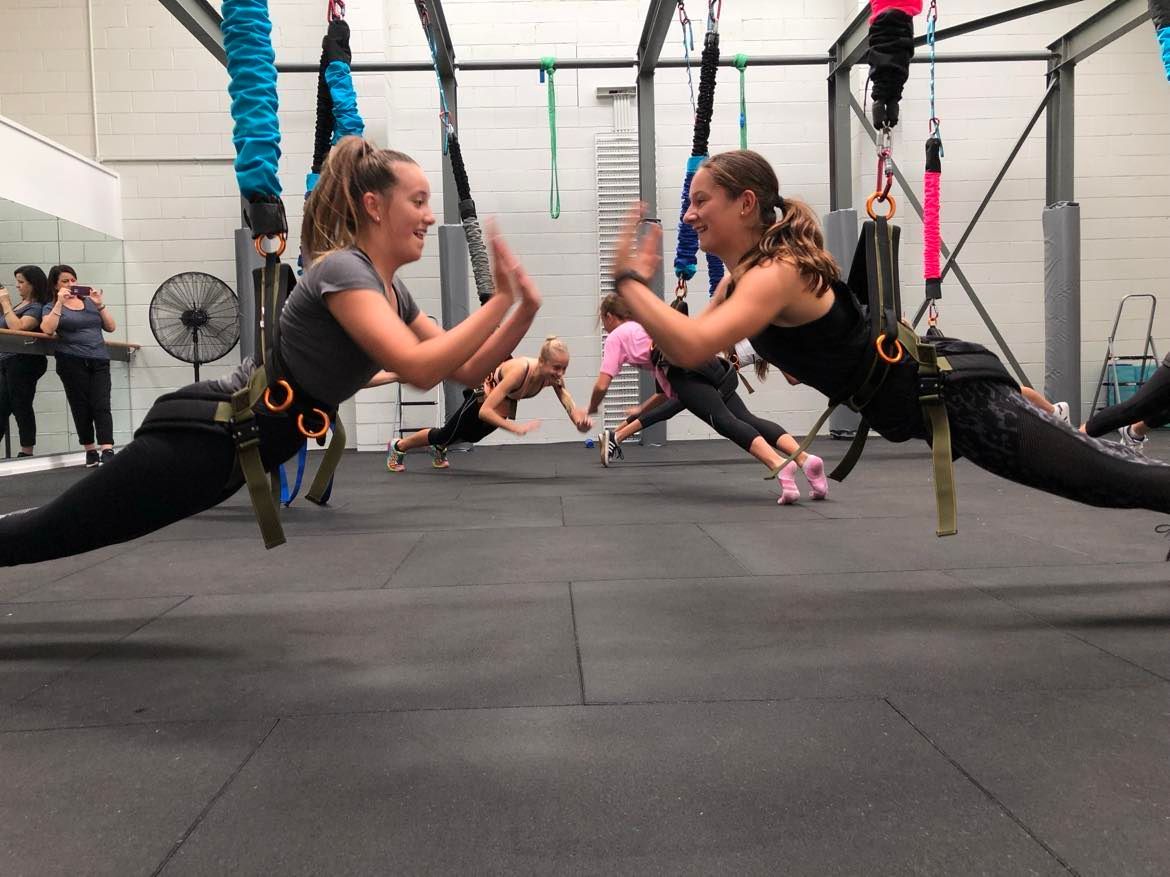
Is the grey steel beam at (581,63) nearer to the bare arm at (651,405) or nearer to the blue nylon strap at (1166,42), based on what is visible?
the bare arm at (651,405)

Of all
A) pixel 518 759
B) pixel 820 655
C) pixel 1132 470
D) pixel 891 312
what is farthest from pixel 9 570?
pixel 1132 470

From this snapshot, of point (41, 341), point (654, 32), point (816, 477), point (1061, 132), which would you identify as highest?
point (654, 32)

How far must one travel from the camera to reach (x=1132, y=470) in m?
1.91

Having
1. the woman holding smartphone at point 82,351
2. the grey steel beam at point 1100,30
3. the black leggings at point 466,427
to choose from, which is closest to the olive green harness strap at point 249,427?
the black leggings at point 466,427

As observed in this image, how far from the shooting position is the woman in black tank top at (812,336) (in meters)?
1.88

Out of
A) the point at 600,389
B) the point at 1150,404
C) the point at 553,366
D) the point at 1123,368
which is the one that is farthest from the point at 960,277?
the point at 1150,404

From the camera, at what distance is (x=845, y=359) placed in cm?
204

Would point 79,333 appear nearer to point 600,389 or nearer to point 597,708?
point 600,389

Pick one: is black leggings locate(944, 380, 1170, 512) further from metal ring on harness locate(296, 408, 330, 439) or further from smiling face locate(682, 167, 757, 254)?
metal ring on harness locate(296, 408, 330, 439)

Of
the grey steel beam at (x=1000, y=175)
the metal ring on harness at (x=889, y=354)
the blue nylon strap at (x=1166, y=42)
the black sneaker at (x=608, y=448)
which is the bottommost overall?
the black sneaker at (x=608, y=448)

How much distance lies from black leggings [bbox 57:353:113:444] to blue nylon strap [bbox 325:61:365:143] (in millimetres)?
3770

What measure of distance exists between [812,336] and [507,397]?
3.86 meters

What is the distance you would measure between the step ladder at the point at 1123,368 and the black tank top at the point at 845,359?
22.6 ft

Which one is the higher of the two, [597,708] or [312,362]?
[312,362]
